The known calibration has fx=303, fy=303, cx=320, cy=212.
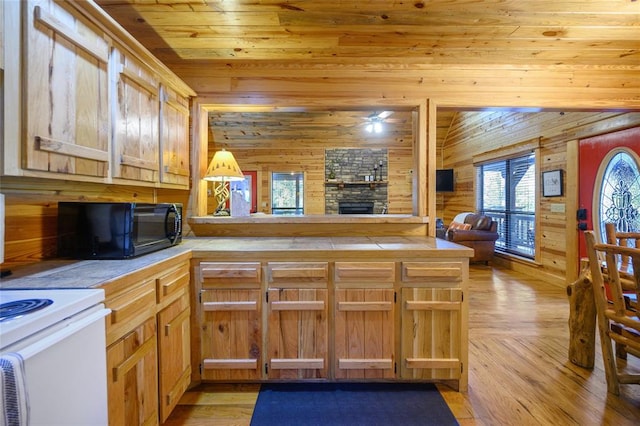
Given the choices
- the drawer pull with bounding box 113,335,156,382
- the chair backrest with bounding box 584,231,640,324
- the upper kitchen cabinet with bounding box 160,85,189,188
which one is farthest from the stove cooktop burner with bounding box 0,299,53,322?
the chair backrest with bounding box 584,231,640,324

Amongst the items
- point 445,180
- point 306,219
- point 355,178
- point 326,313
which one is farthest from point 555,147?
point 326,313

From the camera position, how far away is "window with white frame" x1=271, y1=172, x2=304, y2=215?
786 centimetres

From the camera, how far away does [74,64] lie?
1348 millimetres

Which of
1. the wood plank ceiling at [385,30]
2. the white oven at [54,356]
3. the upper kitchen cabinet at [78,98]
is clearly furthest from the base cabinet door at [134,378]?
the wood plank ceiling at [385,30]

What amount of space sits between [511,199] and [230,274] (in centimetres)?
Answer: 575

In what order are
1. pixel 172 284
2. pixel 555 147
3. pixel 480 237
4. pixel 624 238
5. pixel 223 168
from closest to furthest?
pixel 172 284 < pixel 624 238 < pixel 223 168 < pixel 555 147 < pixel 480 237

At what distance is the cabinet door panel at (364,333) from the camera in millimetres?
1922

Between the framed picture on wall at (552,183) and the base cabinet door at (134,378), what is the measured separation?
5154mm

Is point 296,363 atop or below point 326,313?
below

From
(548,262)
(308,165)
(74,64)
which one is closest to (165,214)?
(74,64)

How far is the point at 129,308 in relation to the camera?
1307mm

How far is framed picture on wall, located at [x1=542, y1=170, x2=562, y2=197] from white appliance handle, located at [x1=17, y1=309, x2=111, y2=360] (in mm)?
5310

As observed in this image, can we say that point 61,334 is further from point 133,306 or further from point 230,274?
point 230,274

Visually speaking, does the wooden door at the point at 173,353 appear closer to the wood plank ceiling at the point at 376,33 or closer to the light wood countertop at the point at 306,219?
the light wood countertop at the point at 306,219
